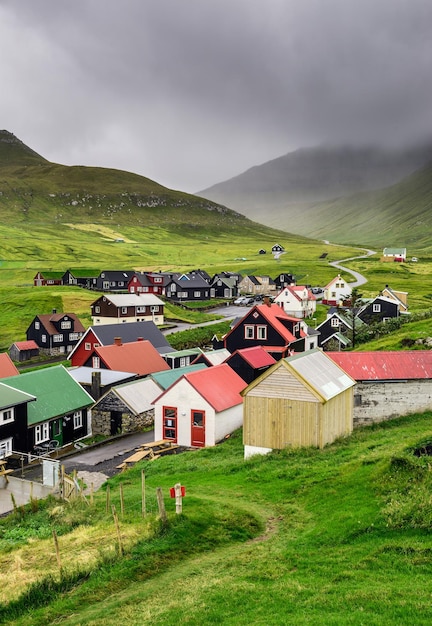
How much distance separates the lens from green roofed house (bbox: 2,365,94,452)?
1799 inches

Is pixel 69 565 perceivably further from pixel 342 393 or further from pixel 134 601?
pixel 342 393

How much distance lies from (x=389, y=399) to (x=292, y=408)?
939cm

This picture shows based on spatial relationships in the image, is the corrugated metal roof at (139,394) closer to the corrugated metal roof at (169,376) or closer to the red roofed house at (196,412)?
A: the corrugated metal roof at (169,376)

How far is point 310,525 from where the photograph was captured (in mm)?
20891

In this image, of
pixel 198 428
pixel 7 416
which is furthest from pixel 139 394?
pixel 7 416

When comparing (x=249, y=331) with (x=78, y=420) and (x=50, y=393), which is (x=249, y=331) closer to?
(x=78, y=420)

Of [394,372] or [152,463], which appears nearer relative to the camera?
[152,463]

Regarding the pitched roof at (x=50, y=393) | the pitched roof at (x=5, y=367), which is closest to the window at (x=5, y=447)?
the pitched roof at (x=50, y=393)

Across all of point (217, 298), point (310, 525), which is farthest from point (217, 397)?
point (217, 298)

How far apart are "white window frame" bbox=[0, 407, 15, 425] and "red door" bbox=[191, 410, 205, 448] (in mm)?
13467

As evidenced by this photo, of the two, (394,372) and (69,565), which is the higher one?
(394,372)

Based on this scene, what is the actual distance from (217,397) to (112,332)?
108 ft

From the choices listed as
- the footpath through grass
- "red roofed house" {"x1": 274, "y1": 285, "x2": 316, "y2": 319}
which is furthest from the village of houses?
"red roofed house" {"x1": 274, "y1": 285, "x2": 316, "y2": 319}

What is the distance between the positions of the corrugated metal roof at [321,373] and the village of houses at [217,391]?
0.29ft
